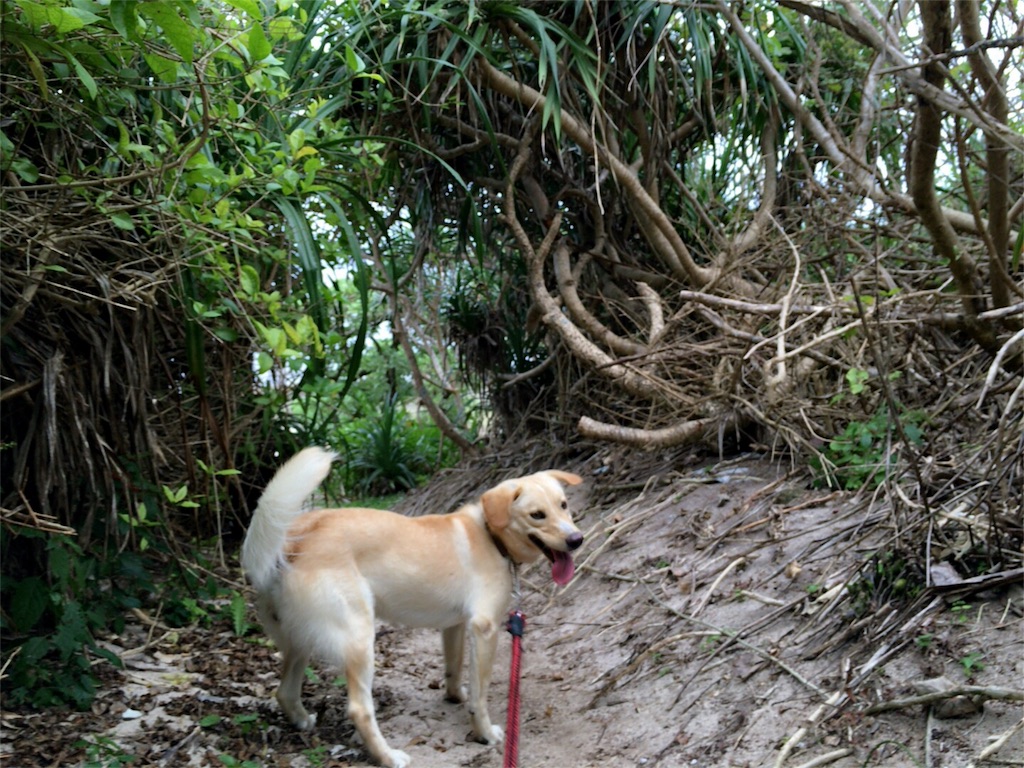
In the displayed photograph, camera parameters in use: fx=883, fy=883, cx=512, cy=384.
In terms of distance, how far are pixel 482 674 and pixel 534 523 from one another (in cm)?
62

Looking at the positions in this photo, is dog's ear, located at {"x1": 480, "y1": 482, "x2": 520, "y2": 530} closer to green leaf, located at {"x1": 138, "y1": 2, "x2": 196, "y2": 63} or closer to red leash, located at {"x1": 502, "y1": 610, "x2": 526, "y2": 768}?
red leash, located at {"x1": 502, "y1": 610, "x2": 526, "y2": 768}

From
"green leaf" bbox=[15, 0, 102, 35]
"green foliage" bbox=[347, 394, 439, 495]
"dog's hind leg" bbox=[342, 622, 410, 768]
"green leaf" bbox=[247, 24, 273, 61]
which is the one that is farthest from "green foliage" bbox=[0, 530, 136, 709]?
"green foliage" bbox=[347, 394, 439, 495]

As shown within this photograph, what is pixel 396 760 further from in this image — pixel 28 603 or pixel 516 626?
pixel 28 603

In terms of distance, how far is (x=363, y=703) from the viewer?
3.10 metres

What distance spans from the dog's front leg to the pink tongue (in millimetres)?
320

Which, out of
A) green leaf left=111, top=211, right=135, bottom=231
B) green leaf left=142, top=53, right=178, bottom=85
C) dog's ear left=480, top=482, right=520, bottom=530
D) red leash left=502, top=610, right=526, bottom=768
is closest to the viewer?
green leaf left=142, top=53, right=178, bottom=85

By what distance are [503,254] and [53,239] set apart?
14.9 ft

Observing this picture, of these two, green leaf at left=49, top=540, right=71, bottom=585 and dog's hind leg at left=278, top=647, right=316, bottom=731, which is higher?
green leaf at left=49, top=540, right=71, bottom=585

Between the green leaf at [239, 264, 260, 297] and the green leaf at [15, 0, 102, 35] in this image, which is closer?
the green leaf at [15, 0, 102, 35]

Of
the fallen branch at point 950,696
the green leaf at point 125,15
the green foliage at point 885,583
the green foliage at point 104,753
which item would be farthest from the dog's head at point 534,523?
the green leaf at point 125,15

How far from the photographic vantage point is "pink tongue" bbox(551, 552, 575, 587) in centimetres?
350

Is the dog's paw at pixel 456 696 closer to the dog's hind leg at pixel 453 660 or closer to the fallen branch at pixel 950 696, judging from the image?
the dog's hind leg at pixel 453 660

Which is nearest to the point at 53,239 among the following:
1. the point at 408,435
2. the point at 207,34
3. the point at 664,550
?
the point at 207,34

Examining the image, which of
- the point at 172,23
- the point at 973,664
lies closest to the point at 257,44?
the point at 172,23
